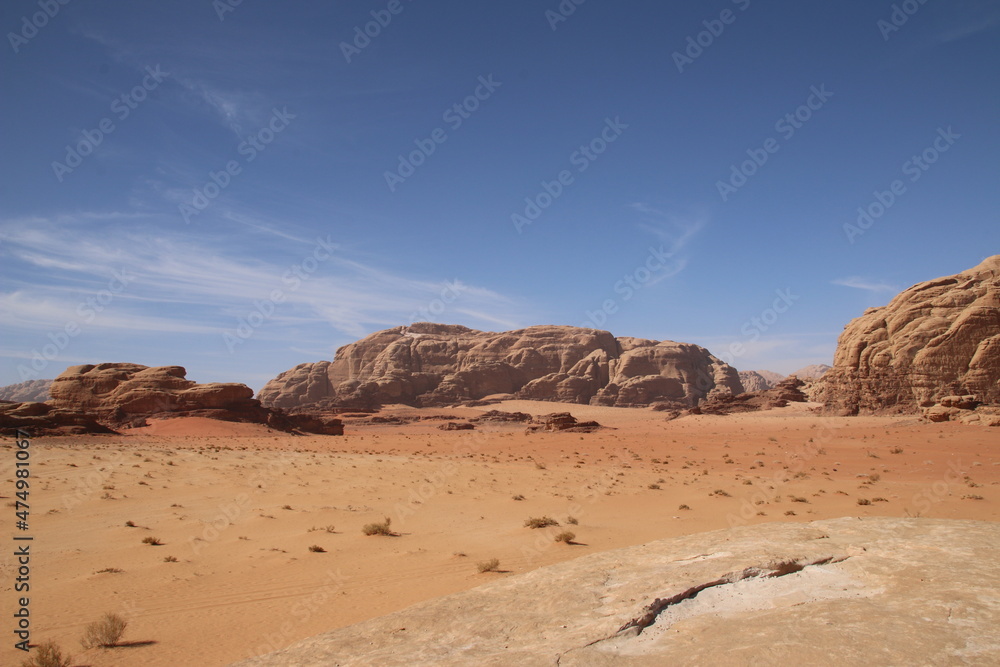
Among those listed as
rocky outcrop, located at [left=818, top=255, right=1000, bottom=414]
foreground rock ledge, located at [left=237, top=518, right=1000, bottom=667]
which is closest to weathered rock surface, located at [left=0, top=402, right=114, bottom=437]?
foreground rock ledge, located at [left=237, top=518, right=1000, bottom=667]

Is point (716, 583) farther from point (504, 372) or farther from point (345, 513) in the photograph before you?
point (504, 372)

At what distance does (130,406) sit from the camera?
40500 millimetres

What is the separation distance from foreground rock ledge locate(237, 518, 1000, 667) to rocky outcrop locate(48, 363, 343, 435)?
138 feet

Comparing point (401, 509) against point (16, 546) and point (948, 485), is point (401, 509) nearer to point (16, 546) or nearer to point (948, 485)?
point (16, 546)

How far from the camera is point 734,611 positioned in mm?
3697

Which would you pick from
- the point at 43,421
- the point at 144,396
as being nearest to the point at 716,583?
the point at 43,421

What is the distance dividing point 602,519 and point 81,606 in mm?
9158

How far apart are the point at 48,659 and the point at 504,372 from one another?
85070 mm

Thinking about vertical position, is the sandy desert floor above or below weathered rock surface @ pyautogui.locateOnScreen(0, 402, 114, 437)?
below

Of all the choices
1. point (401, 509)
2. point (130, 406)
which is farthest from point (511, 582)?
point (130, 406)

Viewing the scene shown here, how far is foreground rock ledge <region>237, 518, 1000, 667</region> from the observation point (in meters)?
2.95

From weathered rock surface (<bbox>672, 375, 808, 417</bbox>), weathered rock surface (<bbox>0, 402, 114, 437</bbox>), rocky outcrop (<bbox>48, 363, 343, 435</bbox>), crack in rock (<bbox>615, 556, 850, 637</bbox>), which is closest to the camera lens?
crack in rock (<bbox>615, 556, 850, 637</bbox>)

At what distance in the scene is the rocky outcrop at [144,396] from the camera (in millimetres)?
40156

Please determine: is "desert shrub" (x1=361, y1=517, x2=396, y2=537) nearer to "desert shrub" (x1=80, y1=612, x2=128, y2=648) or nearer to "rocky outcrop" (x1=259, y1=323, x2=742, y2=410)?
"desert shrub" (x1=80, y1=612, x2=128, y2=648)
